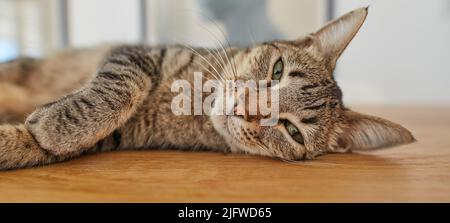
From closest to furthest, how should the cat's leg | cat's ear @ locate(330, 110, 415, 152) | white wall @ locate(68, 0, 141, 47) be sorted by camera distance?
the cat's leg, cat's ear @ locate(330, 110, 415, 152), white wall @ locate(68, 0, 141, 47)

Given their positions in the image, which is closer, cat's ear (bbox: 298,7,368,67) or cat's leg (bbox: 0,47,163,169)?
cat's leg (bbox: 0,47,163,169)

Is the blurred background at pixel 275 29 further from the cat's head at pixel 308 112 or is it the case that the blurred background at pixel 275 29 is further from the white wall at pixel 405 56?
the cat's head at pixel 308 112

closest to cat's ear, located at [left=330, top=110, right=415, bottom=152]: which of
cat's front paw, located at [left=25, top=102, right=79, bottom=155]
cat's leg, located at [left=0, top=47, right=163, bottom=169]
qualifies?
cat's leg, located at [left=0, top=47, right=163, bottom=169]

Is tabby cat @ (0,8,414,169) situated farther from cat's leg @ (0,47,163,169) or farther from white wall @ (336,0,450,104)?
white wall @ (336,0,450,104)

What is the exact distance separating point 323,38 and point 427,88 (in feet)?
5.06

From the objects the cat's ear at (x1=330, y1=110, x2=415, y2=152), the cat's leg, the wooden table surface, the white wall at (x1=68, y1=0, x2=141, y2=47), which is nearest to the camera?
the wooden table surface

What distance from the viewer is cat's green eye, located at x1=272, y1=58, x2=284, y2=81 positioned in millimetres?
1101

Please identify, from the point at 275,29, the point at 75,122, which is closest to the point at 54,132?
the point at 75,122

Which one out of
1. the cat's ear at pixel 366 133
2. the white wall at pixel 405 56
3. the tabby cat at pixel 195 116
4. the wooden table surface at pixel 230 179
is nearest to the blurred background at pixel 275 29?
the white wall at pixel 405 56

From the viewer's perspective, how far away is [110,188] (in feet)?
2.45

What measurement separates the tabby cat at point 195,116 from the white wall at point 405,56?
37.8 inches

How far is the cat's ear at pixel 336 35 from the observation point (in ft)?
3.41
